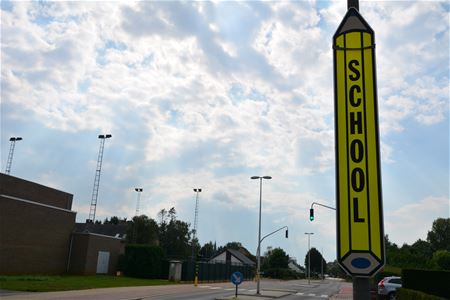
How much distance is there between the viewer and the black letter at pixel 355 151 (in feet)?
10.3

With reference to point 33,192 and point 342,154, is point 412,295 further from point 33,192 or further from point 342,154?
point 33,192

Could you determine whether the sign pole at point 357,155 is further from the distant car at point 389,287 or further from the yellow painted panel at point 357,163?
the distant car at point 389,287

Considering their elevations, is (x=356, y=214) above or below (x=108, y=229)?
below

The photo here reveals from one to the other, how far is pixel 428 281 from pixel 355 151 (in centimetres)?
2003

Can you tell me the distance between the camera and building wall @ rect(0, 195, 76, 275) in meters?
36.0

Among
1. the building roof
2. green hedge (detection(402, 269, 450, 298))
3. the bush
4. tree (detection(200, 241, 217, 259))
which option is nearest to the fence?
the building roof

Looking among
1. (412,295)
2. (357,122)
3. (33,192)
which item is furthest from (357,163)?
(33,192)

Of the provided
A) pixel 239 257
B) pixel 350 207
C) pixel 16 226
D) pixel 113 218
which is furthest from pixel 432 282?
pixel 113 218

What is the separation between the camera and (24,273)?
125ft

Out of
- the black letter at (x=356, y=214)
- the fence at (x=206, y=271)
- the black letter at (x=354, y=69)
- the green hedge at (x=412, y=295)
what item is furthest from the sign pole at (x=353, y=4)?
the fence at (x=206, y=271)

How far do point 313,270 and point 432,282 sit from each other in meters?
109

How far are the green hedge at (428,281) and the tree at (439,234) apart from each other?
105355mm

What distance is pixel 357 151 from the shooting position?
3174 millimetres

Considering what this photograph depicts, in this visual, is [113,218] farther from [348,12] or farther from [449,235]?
[348,12]
